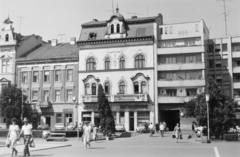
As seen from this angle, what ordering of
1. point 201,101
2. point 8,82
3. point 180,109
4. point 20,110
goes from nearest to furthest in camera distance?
point 201,101, point 180,109, point 20,110, point 8,82

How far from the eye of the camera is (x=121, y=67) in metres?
57.0

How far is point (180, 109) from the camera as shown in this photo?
53281 mm

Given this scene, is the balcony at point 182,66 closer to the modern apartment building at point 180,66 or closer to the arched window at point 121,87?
the modern apartment building at point 180,66

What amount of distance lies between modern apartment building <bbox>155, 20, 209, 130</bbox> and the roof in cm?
1538

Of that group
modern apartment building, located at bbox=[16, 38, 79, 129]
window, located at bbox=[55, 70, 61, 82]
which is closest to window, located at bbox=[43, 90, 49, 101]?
modern apartment building, located at bbox=[16, 38, 79, 129]

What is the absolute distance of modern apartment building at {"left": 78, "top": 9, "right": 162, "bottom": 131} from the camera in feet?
181

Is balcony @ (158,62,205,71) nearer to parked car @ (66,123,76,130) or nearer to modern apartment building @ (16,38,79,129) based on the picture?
modern apartment building @ (16,38,79,129)

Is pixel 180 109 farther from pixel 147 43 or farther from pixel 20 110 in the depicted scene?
pixel 20 110

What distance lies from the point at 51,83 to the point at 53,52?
602 cm

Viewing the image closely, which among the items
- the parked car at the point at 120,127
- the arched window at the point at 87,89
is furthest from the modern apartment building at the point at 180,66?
the arched window at the point at 87,89

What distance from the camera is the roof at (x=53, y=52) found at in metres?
60.6

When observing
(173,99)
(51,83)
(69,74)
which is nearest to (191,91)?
(173,99)

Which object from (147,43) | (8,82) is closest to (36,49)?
(8,82)

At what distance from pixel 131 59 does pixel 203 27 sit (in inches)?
492
